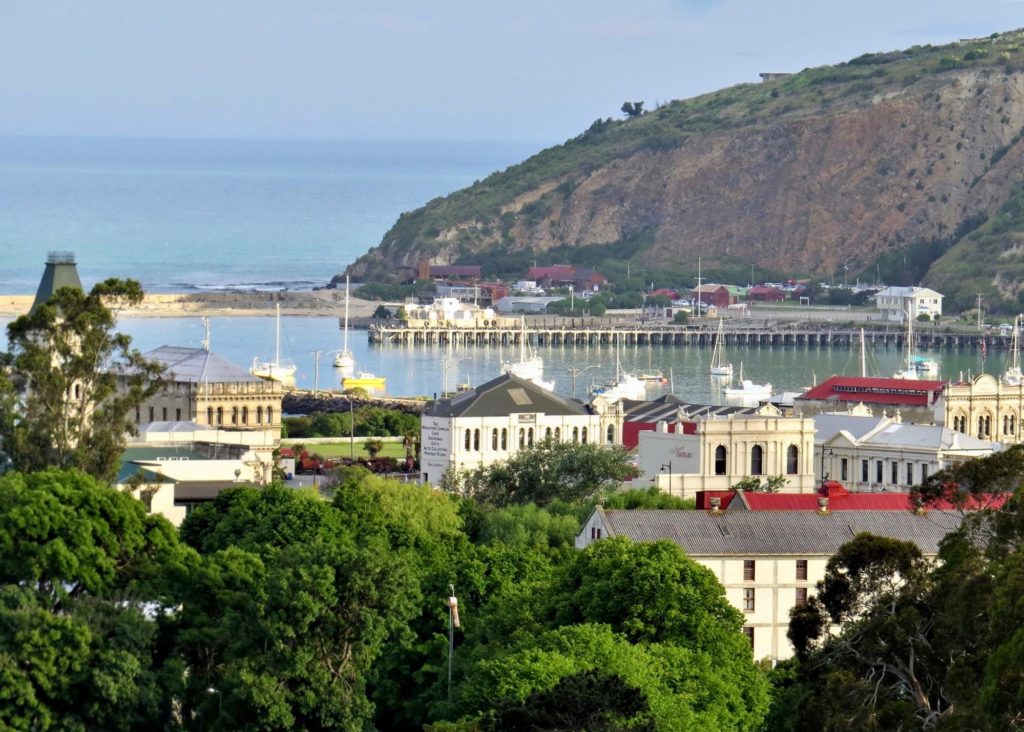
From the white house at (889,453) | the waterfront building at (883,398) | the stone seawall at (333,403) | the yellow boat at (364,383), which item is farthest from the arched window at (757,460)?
the yellow boat at (364,383)

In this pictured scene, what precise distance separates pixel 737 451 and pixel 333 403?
41.1m

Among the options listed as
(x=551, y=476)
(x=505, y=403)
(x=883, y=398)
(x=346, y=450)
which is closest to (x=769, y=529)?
(x=551, y=476)

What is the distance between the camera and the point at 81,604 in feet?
137

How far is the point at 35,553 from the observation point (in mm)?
43375

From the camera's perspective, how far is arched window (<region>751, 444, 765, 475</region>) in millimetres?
70688

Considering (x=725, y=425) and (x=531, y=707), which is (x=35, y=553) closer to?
(x=531, y=707)

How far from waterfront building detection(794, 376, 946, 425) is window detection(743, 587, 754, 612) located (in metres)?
35.4

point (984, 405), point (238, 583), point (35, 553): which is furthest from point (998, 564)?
point (984, 405)

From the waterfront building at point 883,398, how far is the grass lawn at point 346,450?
10744mm

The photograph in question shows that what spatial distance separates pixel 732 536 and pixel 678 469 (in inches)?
832

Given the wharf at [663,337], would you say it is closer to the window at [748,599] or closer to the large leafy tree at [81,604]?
the window at [748,599]

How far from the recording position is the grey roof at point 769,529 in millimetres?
49250

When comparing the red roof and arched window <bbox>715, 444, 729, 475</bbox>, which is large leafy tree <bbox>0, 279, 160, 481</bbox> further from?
the red roof

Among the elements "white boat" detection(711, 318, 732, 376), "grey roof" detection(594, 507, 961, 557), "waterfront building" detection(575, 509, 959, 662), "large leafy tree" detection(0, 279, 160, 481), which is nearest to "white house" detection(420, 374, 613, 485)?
"large leafy tree" detection(0, 279, 160, 481)
